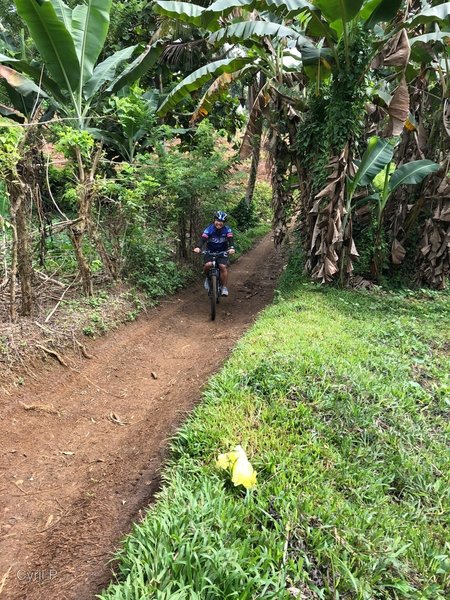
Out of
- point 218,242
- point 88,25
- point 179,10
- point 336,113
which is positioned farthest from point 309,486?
point 179,10

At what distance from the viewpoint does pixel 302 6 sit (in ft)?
19.1

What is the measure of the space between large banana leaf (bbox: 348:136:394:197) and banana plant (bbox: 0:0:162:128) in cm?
438

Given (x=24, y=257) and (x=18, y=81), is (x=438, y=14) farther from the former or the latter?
(x=24, y=257)

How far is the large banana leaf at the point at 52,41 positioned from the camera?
5.11 m

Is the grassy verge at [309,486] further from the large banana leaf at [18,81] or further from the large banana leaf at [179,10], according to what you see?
the large banana leaf at [179,10]

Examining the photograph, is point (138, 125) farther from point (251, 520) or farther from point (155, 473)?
point (251, 520)

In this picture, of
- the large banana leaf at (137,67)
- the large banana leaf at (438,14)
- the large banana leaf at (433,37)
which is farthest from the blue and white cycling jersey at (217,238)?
the large banana leaf at (438,14)

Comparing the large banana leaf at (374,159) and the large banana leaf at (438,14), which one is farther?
the large banana leaf at (374,159)

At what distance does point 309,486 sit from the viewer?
267 cm

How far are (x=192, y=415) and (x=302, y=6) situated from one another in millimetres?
5895

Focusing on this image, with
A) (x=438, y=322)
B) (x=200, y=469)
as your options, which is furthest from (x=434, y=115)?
(x=200, y=469)

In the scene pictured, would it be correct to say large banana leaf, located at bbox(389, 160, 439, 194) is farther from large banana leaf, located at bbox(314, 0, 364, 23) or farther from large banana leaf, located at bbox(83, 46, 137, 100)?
large banana leaf, located at bbox(83, 46, 137, 100)

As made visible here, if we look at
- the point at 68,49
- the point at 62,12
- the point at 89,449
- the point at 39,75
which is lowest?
the point at 89,449

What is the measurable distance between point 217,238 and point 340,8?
390 centimetres
